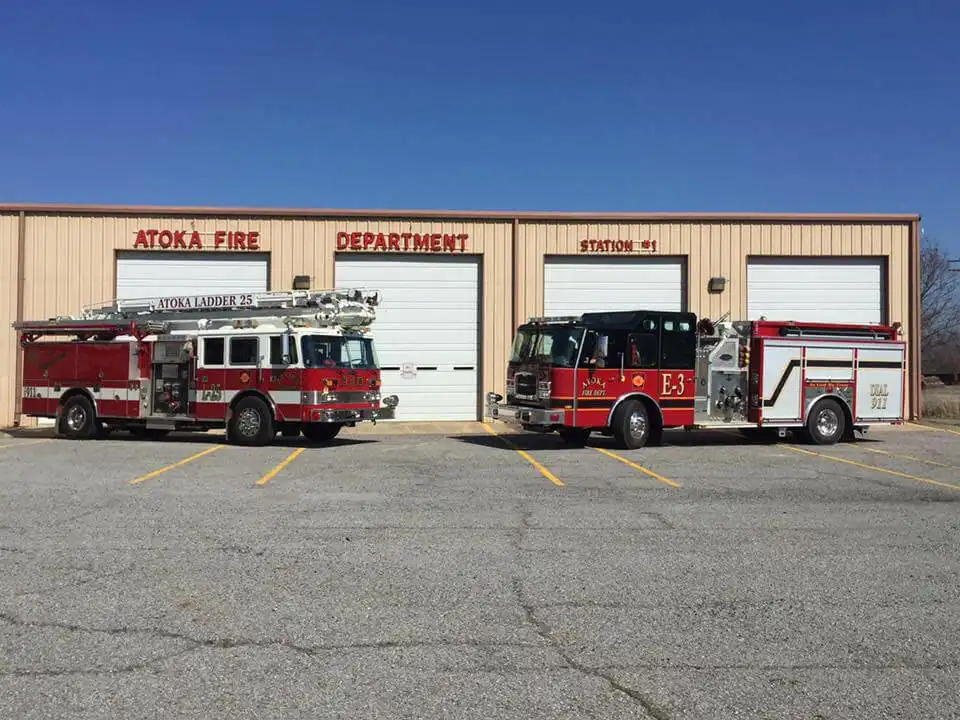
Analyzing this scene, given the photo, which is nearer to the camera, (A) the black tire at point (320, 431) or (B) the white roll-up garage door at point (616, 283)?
(A) the black tire at point (320, 431)

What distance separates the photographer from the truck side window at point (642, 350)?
54.4 ft

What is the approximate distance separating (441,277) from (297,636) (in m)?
20.1

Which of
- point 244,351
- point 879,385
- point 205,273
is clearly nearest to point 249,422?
point 244,351

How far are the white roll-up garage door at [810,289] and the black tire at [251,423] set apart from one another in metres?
14.5

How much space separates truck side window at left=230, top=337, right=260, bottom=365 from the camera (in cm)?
1714

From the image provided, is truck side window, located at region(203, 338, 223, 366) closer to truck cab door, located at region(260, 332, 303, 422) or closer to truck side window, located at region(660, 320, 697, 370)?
truck cab door, located at region(260, 332, 303, 422)

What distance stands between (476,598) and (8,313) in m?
22.0

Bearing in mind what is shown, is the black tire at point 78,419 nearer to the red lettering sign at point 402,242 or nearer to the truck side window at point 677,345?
the red lettering sign at point 402,242

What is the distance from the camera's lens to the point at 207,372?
1769cm

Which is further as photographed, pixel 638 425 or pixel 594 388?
pixel 638 425

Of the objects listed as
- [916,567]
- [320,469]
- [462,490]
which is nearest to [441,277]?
[320,469]

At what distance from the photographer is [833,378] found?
18.3m

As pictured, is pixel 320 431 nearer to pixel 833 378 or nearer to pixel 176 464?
pixel 176 464

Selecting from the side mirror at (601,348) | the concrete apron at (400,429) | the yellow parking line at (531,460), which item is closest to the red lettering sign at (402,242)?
the concrete apron at (400,429)
